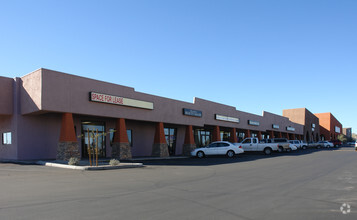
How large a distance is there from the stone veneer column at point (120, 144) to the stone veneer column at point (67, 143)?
4.33m

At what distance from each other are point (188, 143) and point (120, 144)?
11.7 meters

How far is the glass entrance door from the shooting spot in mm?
35344

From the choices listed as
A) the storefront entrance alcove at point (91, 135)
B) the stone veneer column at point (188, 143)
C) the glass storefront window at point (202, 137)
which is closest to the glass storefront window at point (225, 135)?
the glass storefront window at point (202, 137)

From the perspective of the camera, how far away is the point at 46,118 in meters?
23.3

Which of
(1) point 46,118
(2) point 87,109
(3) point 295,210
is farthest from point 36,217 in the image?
(1) point 46,118

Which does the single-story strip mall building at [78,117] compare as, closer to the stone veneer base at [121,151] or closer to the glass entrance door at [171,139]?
the stone veneer base at [121,151]

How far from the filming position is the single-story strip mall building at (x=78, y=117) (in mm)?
21141

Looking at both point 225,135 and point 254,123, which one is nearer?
point 225,135

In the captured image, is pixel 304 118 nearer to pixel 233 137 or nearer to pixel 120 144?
pixel 233 137

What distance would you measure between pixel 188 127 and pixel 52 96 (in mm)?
18343

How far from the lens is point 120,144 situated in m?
25.2

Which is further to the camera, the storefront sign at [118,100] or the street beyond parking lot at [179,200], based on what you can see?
the storefront sign at [118,100]

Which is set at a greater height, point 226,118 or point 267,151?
point 226,118

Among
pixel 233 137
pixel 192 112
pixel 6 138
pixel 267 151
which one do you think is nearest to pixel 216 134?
pixel 233 137
